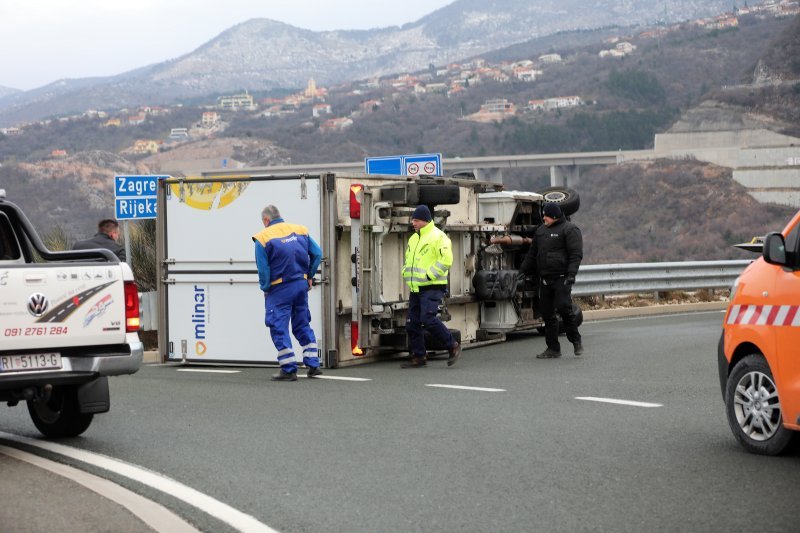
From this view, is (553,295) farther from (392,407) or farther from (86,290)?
(86,290)

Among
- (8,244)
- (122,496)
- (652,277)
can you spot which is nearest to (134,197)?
(8,244)

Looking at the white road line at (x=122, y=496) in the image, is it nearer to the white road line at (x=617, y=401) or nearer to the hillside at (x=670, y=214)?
the white road line at (x=617, y=401)

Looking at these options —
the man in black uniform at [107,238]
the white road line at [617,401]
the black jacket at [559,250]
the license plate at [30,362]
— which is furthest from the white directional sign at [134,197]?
the license plate at [30,362]

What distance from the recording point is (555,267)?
15109 millimetres

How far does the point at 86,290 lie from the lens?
8.75 metres

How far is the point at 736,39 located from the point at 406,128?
54.0m

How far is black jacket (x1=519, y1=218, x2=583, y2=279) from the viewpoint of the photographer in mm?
15133

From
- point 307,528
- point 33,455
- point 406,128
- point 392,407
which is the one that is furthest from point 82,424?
point 406,128

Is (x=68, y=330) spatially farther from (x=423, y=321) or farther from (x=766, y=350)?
(x=423, y=321)

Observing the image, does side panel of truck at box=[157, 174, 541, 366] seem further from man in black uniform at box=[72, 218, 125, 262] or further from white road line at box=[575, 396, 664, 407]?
white road line at box=[575, 396, 664, 407]

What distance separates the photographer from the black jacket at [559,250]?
15.1 meters

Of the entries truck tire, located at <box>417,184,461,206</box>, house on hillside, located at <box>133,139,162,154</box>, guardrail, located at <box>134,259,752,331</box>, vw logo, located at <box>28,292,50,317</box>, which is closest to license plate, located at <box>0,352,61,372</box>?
vw logo, located at <box>28,292,50,317</box>

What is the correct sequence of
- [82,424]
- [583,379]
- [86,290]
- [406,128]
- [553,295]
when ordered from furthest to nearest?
[406,128], [553,295], [583,379], [82,424], [86,290]

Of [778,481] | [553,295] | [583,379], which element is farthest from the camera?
[553,295]
